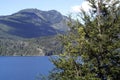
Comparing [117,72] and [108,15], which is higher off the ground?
[108,15]

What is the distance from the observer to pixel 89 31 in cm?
2142

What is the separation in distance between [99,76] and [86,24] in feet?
12.8

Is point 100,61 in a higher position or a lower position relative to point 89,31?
lower

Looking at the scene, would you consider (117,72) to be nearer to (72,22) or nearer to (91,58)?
(91,58)

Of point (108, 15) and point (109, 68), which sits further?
point (108, 15)

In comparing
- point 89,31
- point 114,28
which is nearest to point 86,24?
point 89,31

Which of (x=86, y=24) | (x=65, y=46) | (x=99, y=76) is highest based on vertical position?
(x=86, y=24)

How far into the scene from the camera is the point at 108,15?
872 inches

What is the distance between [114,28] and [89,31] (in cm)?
171

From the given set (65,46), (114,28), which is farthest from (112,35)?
(65,46)

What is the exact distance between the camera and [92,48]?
66.8 ft

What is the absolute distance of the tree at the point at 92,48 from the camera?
20.1m

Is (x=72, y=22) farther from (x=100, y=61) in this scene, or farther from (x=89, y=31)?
(x=100, y=61)

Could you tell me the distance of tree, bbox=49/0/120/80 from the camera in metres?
20.1
